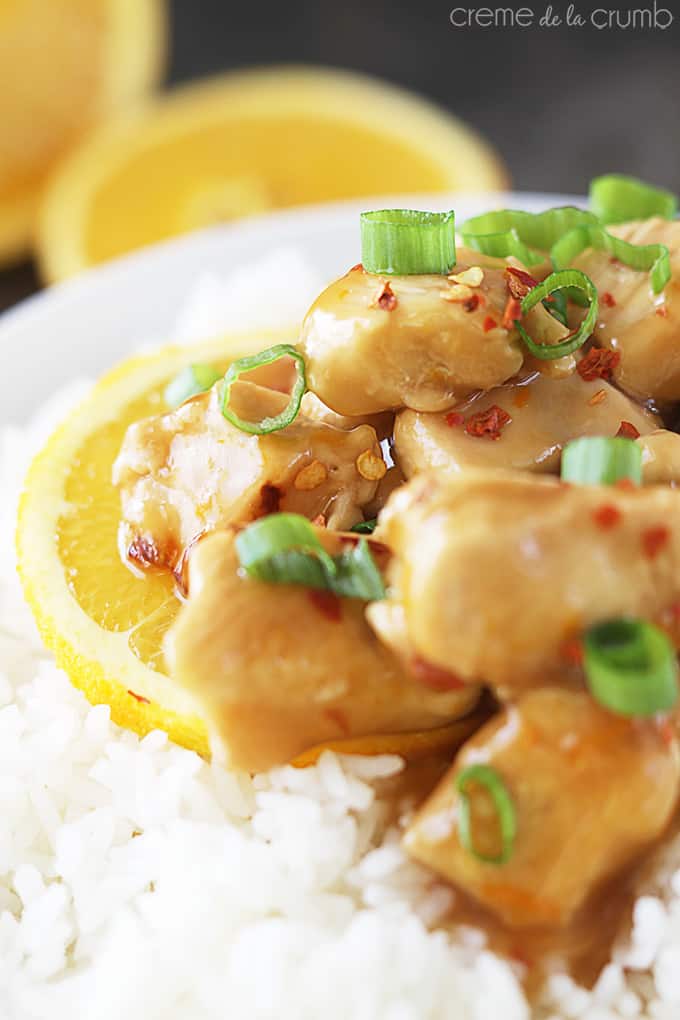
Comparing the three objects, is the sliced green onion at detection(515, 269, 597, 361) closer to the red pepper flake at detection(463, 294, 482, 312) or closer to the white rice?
the red pepper flake at detection(463, 294, 482, 312)

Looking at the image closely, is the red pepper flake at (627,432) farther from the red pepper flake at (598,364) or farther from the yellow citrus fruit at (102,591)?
the yellow citrus fruit at (102,591)

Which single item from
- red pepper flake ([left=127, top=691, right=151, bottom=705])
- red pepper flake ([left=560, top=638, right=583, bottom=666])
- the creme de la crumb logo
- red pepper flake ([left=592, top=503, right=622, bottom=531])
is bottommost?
red pepper flake ([left=127, top=691, right=151, bottom=705])

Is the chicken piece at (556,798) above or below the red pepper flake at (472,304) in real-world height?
below

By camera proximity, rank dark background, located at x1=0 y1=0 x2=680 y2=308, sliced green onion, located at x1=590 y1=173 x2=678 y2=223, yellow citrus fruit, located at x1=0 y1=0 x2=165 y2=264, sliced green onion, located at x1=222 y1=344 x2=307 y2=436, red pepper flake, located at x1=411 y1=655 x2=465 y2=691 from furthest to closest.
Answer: dark background, located at x1=0 y1=0 x2=680 y2=308 → yellow citrus fruit, located at x1=0 y1=0 x2=165 y2=264 → sliced green onion, located at x1=590 y1=173 x2=678 y2=223 → sliced green onion, located at x1=222 y1=344 x2=307 y2=436 → red pepper flake, located at x1=411 y1=655 x2=465 y2=691

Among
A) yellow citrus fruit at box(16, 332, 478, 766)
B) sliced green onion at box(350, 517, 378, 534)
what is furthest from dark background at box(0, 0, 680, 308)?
sliced green onion at box(350, 517, 378, 534)

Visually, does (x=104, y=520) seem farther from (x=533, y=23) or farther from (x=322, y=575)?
(x=533, y=23)

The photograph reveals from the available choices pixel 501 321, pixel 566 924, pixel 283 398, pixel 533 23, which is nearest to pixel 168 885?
pixel 566 924

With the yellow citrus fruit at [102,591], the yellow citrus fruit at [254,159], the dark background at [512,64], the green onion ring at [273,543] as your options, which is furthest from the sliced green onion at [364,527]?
the dark background at [512,64]
